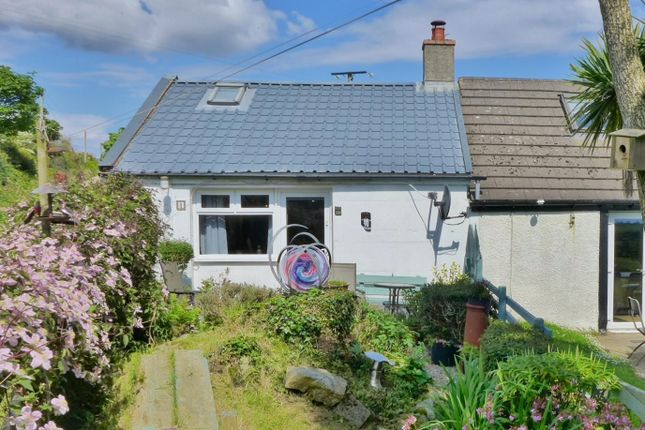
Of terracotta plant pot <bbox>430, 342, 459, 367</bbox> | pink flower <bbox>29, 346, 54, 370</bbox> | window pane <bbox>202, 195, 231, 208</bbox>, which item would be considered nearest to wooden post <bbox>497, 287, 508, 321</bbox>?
terracotta plant pot <bbox>430, 342, 459, 367</bbox>

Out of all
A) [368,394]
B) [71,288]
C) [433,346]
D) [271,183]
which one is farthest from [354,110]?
[71,288]

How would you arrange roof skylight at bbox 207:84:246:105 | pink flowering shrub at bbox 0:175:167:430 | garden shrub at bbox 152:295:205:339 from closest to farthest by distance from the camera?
pink flowering shrub at bbox 0:175:167:430, garden shrub at bbox 152:295:205:339, roof skylight at bbox 207:84:246:105

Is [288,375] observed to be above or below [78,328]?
below

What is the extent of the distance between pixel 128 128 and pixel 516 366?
985 centimetres

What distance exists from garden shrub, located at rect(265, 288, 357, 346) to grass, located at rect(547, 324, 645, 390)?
8.34 ft

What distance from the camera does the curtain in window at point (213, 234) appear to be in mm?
10719

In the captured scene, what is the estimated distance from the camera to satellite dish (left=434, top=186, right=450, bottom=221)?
996cm

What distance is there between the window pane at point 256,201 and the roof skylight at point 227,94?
119 inches

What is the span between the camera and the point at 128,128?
11.6 m

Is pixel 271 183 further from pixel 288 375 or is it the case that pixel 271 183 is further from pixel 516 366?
pixel 516 366

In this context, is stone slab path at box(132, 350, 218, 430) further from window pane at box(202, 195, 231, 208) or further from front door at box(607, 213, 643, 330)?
front door at box(607, 213, 643, 330)

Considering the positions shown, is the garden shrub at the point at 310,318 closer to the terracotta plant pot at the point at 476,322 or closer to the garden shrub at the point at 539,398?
the terracotta plant pot at the point at 476,322

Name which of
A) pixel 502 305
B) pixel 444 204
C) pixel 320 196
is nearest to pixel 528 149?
pixel 444 204

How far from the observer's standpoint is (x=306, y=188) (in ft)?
35.0
